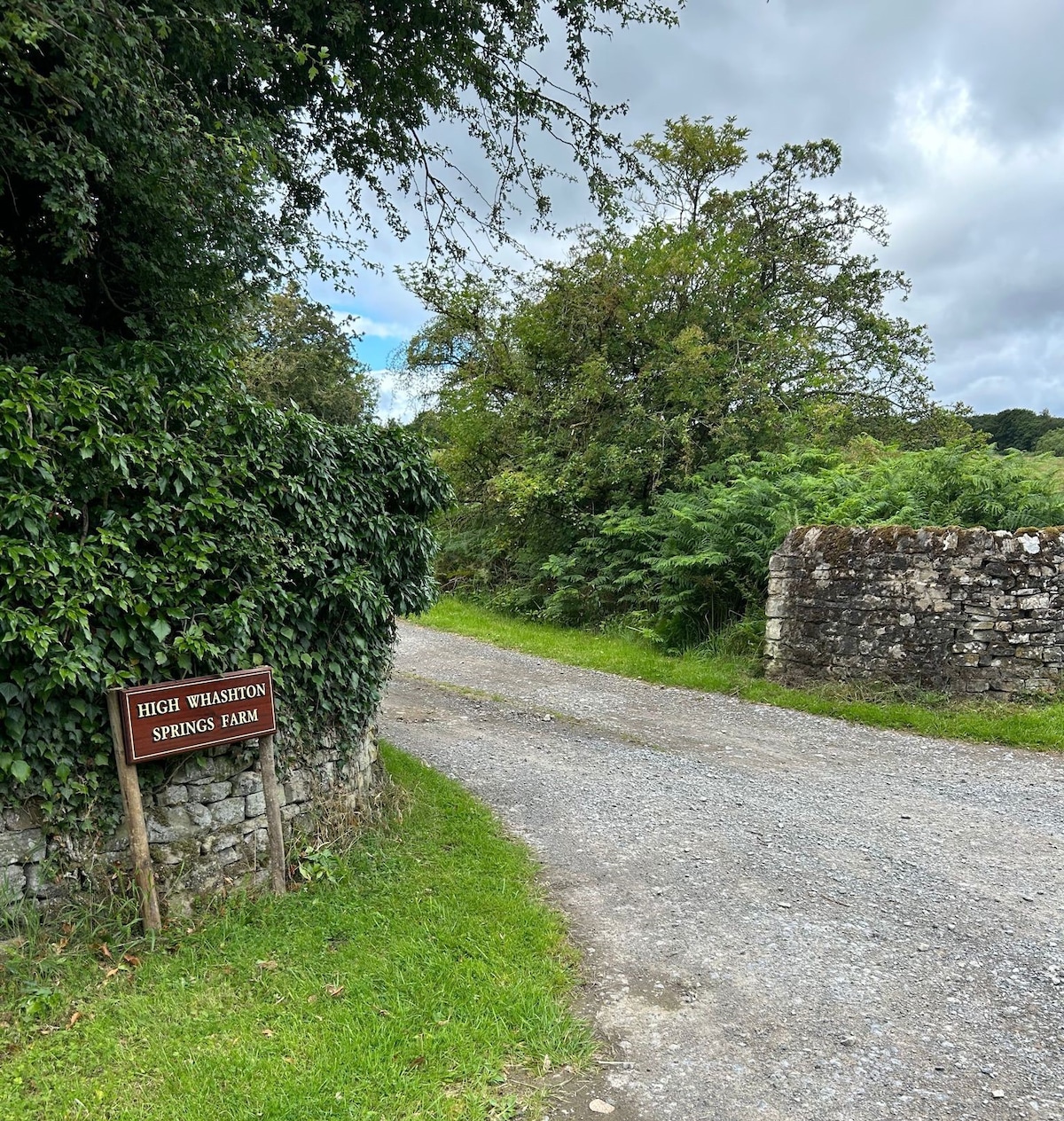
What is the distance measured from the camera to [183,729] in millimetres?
3680

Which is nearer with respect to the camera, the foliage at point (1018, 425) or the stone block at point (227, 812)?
the stone block at point (227, 812)

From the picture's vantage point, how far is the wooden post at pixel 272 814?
160 inches

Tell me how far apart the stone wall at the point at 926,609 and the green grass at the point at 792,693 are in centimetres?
26

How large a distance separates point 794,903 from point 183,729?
3.58 metres

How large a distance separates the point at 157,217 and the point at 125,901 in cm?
405

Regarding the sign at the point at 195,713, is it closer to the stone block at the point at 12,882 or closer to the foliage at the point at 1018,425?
the stone block at the point at 12,882

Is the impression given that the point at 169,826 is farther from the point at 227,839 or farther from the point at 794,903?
the point at 794,903

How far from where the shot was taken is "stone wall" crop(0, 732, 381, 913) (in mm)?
3396

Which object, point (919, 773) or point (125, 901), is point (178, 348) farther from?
point (919, 773)

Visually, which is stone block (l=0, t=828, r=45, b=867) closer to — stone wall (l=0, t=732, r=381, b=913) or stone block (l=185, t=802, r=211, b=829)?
stone wall (l=0, t=732, r=381, b=913)

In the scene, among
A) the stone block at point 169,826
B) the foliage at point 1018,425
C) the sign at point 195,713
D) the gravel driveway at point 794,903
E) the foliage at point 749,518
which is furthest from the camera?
the foliage at point 1018,425

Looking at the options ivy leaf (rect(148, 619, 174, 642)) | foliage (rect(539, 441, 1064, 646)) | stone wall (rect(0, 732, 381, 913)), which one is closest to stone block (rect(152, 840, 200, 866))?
stone wall (rect(0, 732, 381, 913))

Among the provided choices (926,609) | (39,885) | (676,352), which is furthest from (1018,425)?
(39,885)

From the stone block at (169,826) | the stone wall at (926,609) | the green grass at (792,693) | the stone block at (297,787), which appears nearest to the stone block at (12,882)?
the stone block at (169,826)
